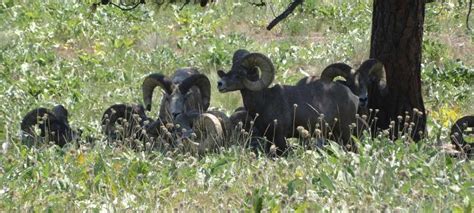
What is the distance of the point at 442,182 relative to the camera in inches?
328

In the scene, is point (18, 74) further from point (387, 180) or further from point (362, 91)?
point (387, 180)

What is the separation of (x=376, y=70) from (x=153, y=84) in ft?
8.43

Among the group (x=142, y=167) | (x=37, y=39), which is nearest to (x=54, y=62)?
(x=37, y=39)

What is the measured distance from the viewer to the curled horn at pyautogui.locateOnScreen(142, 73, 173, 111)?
13297 mm

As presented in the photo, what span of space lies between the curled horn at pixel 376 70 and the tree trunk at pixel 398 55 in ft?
0.48

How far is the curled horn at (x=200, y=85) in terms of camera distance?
13.1m

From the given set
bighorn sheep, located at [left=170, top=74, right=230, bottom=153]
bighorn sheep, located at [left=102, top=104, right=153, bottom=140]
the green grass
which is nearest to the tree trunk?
the green grass

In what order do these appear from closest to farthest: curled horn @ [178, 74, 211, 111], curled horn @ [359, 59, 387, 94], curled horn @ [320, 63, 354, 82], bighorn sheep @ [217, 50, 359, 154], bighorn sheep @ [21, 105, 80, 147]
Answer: bighorn sheep @ [21, 105, 80, 147] → bighorn sheep @ [217, 50, 359, 154] → curled horn @ [178, 74, 211, 111] → curled horn @ [359, 59, 387, 94] → curled horn @ [320, 63, 354, 82]

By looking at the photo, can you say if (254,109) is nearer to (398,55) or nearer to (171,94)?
(171,94)

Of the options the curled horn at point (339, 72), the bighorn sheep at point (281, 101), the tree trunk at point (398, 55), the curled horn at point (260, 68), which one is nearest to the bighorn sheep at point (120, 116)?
the bighorn sheep at point (281, 101)

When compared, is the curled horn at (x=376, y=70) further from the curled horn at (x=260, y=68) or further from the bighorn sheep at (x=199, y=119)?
Answer: the bighorn sheep at (x=199, y=119)

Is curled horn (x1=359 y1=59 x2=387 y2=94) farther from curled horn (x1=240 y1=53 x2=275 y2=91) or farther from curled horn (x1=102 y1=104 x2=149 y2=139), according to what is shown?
curled horn (x1=102 y1=104 x2=149 y2=139)

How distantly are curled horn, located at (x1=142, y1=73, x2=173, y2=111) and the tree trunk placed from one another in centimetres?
238

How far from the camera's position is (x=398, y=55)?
13516 mm
